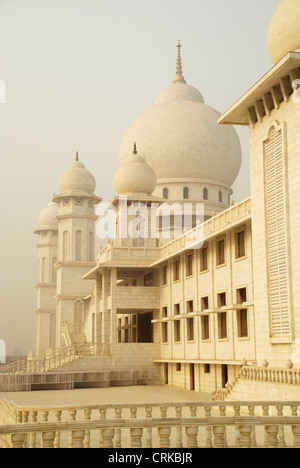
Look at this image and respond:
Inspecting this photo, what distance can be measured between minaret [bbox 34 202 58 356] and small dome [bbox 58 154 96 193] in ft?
32.6

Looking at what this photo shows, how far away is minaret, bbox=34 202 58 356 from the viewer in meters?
66.4

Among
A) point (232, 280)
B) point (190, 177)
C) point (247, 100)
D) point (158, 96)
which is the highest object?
point (158, 96)

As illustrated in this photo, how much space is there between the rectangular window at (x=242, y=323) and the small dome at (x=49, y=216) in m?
42.9

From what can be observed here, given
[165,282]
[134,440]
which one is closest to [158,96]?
[165,282]

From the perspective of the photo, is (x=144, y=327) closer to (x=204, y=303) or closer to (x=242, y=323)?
(x=204, y=303)

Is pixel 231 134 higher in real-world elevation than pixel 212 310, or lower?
higher

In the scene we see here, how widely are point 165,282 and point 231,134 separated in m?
18.1

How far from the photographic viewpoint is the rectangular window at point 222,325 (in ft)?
103

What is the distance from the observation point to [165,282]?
4050 cm

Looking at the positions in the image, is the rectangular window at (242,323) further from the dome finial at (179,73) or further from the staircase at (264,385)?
the dome finial at (179,73)

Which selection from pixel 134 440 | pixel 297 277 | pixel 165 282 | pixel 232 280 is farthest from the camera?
pixel 165 282

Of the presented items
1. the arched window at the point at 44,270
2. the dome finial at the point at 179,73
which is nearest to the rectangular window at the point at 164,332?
the dome finial at the point at 179,73

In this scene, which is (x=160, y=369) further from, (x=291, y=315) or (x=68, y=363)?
(x=291, y=315)

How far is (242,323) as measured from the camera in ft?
96.8
